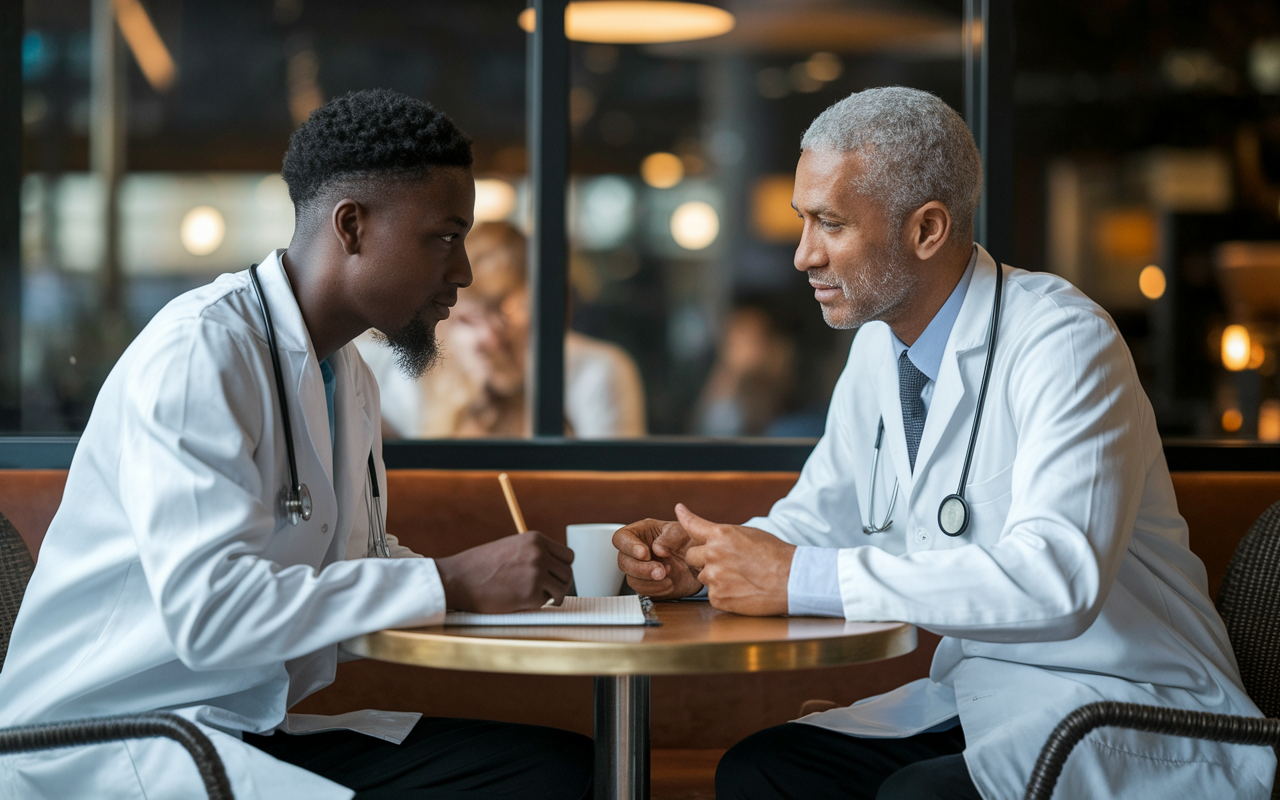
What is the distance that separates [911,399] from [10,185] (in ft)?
7.01

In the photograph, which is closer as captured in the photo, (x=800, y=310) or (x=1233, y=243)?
(x=1233, y=243)

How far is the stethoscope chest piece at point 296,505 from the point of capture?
4.96ft

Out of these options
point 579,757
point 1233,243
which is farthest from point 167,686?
point 1233,243

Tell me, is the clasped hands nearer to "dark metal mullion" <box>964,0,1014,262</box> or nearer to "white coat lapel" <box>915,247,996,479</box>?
"white coat lapel" <box>915,247,996,479</box>

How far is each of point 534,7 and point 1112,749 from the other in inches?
73.8

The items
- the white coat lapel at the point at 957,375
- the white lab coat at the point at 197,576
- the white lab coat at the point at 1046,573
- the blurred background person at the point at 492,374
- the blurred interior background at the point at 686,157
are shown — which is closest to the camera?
the white lab coat at the point at 197,576

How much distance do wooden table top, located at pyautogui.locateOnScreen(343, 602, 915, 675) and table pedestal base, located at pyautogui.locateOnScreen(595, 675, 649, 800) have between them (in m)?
0.15

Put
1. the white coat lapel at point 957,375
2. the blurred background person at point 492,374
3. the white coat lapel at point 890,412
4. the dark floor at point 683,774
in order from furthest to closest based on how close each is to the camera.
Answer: the blurred background person at point 492,374
the dark floor at point 683,774
the white coat lapel at point 890,412
the white coat lapel at point 957,375

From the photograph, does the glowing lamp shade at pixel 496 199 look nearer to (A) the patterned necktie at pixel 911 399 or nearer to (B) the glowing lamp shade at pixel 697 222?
(B) the glowing lamp shade at pixel 697 222

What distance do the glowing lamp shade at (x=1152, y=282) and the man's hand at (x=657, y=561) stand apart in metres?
7.02

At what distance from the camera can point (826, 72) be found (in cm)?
844

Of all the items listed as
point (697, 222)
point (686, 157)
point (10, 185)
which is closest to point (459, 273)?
point (10, 185)

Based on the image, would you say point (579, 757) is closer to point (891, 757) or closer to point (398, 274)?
point (891, 757)

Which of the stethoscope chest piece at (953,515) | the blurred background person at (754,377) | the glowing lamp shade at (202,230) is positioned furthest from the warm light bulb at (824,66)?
the stethoscope chest piece at (953,515)
